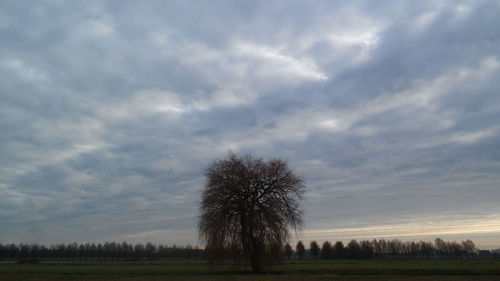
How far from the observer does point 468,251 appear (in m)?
199

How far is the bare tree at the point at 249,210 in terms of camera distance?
1518 inches

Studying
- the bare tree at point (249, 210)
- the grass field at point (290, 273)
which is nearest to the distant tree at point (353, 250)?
the grass field at point (290, 273)

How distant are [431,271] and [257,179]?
20670 mm

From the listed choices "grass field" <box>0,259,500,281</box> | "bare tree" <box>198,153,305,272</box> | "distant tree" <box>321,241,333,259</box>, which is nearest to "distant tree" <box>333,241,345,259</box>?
"distant tree" <box>321,241,333,259</box>

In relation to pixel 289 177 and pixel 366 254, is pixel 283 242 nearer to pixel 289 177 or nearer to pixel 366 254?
pixel 289 177

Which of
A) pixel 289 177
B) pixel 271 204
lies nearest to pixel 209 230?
pixel 271 204

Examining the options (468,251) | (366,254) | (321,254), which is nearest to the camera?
(366,254)

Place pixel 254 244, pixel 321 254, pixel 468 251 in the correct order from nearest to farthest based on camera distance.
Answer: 1. pixel 254 244
2. pixel 321 254
3. pixel 468 251

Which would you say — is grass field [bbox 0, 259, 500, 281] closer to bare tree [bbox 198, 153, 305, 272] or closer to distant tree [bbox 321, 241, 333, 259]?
bare tree [bbox 198, 153, 305, 272]

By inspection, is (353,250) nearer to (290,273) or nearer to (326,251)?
(326,251)

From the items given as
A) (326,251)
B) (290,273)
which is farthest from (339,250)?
(290,273)

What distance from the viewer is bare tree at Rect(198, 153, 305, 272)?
38562 mm

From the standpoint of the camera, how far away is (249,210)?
128ft

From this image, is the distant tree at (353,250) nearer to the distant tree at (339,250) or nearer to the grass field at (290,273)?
the distant tree at (339,250)
